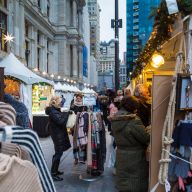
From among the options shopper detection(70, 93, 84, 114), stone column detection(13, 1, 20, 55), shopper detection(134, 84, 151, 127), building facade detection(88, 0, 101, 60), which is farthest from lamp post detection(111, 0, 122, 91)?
building facade detection(88, 0, 101, 60)

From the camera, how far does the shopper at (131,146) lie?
5266 millimetres

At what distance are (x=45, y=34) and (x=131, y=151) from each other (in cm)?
4601

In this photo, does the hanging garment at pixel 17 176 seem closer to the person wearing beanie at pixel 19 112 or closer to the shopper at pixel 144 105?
the person wearing beanie at pixel 19 112

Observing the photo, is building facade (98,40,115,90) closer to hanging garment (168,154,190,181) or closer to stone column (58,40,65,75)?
stone column (58,40,65,75)

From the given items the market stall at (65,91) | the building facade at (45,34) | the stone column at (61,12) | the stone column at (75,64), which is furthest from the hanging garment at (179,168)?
the stone column at (75,64)

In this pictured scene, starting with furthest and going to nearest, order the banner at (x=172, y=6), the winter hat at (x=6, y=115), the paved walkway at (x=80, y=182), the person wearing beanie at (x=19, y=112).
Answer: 1. the paved walkway at (x=80, y=182)
2. the banner at (x=172, y=6)
3. the person wearing beanie at (x=19, y=112)
4. the winter hat at (x=6, y=115)

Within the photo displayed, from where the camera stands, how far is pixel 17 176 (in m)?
1.36

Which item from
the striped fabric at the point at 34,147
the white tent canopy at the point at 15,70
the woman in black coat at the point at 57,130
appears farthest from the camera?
the white tent canopy at the point at 15,70

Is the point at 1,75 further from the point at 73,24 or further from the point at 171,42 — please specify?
the point at 73,24

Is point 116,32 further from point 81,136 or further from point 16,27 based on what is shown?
point 16,27

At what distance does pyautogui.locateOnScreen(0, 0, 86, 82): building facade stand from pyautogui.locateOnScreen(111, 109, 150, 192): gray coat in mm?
22212

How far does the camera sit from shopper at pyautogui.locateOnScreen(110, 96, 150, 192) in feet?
17.3

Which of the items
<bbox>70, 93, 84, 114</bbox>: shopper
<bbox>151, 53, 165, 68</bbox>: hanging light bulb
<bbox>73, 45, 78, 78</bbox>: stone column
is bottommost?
<bbox>70, 93, 84, 114</bbox>: shopper

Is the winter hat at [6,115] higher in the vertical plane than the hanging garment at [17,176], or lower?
higher
